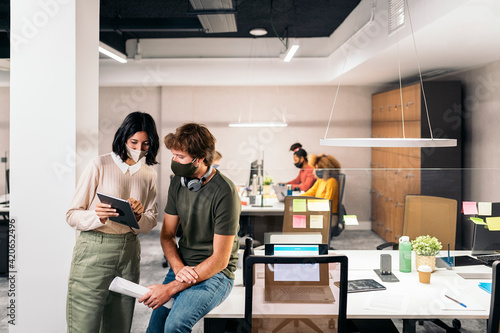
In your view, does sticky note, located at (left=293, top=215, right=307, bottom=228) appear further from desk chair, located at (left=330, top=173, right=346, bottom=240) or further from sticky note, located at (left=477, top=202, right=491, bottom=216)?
sticky note, located at (left=477, top=202, right=491, bottom=216)

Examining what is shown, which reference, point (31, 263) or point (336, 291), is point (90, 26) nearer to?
point (31, 263)

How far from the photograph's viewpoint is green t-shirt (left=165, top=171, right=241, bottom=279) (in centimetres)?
184

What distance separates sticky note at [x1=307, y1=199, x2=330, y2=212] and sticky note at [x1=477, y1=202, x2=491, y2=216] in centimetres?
104

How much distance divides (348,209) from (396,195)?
0.42 meters

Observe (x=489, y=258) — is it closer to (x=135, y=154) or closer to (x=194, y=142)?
(x=194, y=142)

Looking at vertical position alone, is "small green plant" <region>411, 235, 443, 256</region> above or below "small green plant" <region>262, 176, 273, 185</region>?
below

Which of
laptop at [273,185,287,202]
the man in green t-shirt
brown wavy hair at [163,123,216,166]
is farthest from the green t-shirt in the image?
laptop at [273,185,287,202]

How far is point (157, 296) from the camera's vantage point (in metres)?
1.80

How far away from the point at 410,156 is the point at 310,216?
2.74 metres

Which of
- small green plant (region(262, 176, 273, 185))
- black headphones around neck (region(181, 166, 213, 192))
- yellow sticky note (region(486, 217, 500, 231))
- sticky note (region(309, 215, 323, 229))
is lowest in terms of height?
sticky note (region(309, 215, 323, 229))

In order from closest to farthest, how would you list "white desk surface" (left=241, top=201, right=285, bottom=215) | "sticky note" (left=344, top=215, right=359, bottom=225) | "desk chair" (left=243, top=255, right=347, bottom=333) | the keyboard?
1. "desk chair" (left=243, top=255, right=347, bottom=333)
2. the keyboard
3. "sticky note" (left=344, top=215, right=359, bottom=225)
4. "white desk surface" (left=241, top=201, right=285, bottom=215)

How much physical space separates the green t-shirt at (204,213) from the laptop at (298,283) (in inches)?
14.2

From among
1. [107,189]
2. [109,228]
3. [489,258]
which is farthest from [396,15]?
[109,228]

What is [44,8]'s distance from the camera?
2375 mm
